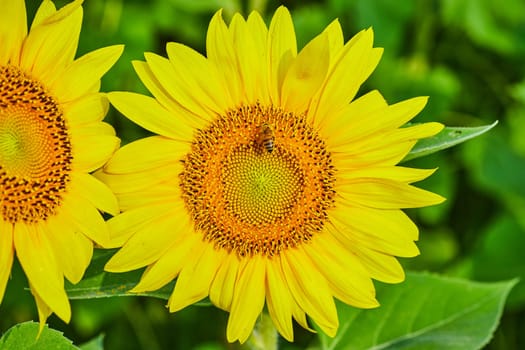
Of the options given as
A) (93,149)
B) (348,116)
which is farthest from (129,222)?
(348,116)

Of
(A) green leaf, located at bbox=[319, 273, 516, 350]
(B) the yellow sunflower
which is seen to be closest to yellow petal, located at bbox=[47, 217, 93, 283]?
(B) the yellow sunflower

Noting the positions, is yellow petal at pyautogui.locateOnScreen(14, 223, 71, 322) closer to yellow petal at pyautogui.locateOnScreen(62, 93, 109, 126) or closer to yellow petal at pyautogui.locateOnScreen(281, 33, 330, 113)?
yellow petal at pyautogui.locateOnScreen(62, 93, 109, 126)

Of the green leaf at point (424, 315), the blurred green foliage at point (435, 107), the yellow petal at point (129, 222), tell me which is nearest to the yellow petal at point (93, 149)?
the yellow petal at point (129, 222)

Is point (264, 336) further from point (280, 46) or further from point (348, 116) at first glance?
point (280, 46)

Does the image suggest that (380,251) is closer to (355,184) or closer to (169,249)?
(355,184)

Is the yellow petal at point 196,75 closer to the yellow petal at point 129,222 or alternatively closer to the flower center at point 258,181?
the flower center at point 258,181

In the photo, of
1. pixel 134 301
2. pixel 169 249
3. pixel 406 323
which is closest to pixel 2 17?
pixel 169 249

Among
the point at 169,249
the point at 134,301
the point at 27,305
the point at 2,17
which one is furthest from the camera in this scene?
the point at 134,301
